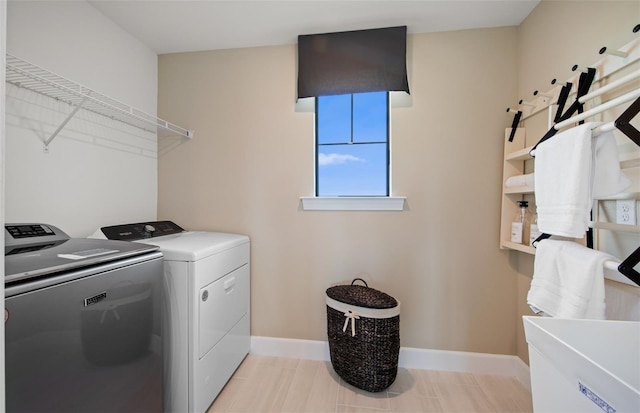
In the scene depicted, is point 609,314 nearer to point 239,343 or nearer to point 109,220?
point 239,343

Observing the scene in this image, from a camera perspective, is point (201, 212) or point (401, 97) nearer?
point (401, 97)

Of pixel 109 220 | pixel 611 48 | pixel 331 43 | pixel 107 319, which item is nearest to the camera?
pixel 107 319

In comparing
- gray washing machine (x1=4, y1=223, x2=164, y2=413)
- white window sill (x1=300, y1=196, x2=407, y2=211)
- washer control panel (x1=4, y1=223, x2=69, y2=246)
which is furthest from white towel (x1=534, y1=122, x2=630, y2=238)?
washer control panel (x1=4, y1=223, x2=69, y2=246)

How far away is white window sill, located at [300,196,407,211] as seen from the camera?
1.72 m

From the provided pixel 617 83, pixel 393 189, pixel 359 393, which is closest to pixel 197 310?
pixel 359 393

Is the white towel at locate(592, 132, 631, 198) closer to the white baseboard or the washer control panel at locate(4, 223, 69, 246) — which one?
the white baseboard

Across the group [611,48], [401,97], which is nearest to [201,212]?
[401,97]

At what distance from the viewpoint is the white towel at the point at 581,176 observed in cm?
89

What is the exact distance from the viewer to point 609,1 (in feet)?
3.45

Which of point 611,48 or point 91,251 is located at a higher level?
point 611,48

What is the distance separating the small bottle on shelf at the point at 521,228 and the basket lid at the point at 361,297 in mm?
805

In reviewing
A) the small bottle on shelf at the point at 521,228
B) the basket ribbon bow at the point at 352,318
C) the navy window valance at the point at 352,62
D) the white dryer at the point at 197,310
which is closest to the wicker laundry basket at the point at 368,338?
the basket ribbon bow at the point at 352,318

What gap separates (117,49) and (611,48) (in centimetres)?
263

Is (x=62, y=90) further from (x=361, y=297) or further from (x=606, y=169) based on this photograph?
(x=606, y=169)
